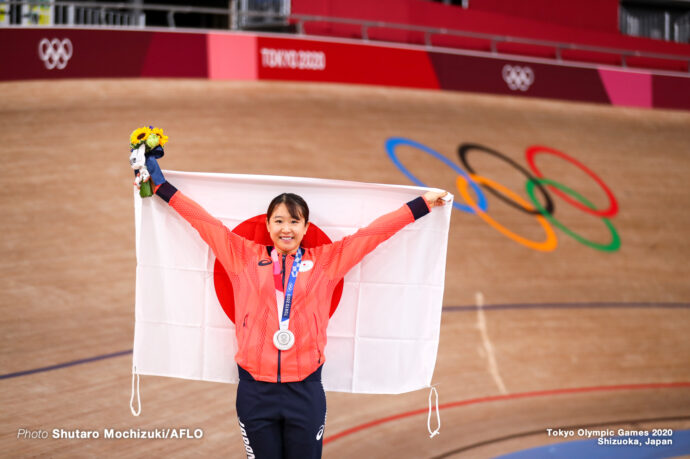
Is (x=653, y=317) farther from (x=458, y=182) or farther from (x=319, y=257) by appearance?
(x=319, y=257)

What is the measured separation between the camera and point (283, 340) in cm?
221

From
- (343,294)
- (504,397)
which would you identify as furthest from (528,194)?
(343,294)

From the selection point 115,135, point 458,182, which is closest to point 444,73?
point 458,182

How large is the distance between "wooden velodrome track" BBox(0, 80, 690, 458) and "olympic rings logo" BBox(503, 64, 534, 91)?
23 cm

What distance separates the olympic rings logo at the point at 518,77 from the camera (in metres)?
9.40

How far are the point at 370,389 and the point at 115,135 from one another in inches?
185

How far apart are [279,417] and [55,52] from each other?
6220 mm

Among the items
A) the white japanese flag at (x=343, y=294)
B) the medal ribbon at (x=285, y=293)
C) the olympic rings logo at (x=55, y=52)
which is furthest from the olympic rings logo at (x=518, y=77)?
the medal ribbon at (x=285, y=293)

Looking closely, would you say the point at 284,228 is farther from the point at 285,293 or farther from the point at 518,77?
the point at 518,77

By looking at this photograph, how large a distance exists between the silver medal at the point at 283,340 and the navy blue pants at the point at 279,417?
0.12 metres

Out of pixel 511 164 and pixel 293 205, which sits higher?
pixel 511 164

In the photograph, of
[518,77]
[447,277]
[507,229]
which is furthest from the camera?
[518,77]

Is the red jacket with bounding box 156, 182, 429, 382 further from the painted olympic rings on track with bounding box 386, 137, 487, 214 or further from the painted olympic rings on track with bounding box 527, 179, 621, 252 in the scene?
the painted olympic rings on track with bounding box 527, 179, 621, 252

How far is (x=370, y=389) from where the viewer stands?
2.72 meters
